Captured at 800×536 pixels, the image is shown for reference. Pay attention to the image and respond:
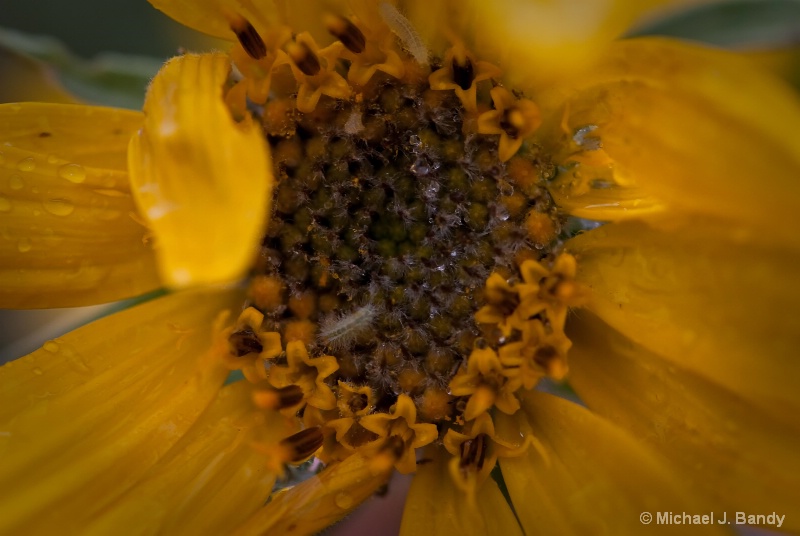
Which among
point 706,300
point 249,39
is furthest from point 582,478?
point 249,39

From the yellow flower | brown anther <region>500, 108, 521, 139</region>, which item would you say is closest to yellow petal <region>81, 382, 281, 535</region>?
the yellow flower

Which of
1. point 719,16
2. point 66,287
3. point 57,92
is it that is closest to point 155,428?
point 66,287

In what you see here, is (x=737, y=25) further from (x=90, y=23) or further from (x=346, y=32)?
(x=90, y=23)

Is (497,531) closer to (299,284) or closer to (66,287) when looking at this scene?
(299,284)

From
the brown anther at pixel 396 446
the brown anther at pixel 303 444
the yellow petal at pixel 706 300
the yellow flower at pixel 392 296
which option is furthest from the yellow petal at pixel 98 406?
the yellow petal at pixel 706 300

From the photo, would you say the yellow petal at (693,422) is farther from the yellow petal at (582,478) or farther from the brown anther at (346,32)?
the brown anther at (346,32)

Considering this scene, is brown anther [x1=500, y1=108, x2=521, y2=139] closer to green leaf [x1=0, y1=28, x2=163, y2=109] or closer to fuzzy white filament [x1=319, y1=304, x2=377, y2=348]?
fuzzy white filament [x1=319, y1=304, x2=377, y2=348]

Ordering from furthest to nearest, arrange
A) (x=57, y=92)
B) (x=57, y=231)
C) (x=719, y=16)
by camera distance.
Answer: (x=57, y=92), (x=57, y=231), (x=719, y=16)
